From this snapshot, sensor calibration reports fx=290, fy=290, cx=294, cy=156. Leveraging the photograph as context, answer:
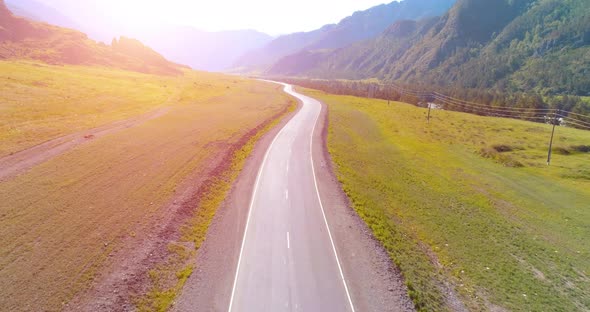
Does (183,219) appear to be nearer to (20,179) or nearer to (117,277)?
(117,277)

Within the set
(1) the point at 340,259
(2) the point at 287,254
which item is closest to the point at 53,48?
(2) the point at 287,254

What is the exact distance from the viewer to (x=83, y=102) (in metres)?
63.0

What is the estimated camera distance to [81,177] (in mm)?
29438

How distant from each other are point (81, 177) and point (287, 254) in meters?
23.5

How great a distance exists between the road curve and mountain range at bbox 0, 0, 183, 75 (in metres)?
126

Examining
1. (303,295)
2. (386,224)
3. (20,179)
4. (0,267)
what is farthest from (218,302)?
(20,179)

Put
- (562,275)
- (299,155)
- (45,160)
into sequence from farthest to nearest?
(299,155), (45,160), (562,275)

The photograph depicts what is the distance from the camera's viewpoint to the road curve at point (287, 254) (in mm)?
16531

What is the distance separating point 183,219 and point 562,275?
3037cm

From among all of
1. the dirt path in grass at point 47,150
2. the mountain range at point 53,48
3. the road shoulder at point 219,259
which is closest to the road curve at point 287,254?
the road shoulder at point 219,259

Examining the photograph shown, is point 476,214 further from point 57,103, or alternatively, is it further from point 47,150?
point 57,103

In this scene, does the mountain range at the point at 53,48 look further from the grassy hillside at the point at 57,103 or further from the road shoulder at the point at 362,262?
the road shoulder at the point at 362,262

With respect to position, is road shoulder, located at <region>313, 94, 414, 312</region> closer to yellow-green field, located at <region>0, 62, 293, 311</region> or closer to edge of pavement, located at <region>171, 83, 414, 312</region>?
edge of pavement, located at <region>171, 83, 414, 312</region>

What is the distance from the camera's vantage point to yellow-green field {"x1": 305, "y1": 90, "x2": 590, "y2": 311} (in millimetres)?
20062
